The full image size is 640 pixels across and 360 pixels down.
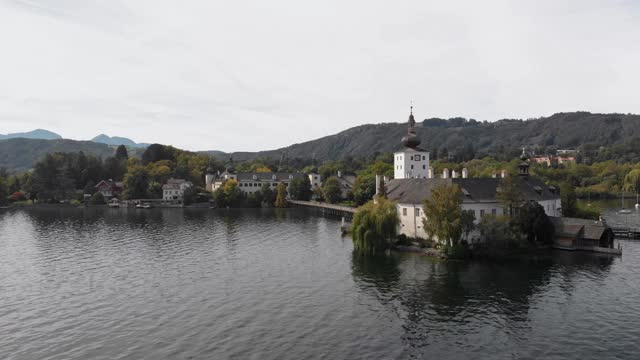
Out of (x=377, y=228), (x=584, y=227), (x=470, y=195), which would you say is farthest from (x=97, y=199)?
(x=584, y=227)

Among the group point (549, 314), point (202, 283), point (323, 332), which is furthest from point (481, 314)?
point (202, 283)

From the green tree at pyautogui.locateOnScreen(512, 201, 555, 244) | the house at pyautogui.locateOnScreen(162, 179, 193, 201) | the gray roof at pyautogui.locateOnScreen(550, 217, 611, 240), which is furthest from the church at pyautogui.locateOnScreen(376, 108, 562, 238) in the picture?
the house at pyautogui.locateOnScreen(162, 179, 193, 201)

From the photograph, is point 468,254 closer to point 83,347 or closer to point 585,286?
point 585,286

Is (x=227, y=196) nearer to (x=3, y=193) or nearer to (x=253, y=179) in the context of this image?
(x=253, y=179)

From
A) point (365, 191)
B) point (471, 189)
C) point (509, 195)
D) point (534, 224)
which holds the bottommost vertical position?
point (534, 224)

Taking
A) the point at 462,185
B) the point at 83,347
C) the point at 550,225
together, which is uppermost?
the point at 462,185

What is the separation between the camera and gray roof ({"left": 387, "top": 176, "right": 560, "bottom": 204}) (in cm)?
6275

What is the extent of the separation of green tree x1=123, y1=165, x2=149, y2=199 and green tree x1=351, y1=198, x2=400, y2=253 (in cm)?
11040

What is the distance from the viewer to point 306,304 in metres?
39.8

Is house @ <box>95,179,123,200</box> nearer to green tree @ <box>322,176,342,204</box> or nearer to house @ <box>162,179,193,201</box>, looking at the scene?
house @ <box>162,179,193,201</box>

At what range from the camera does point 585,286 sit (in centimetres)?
4366

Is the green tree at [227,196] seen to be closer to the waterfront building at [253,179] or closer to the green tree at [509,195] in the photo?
the waterfront building at [253,179]

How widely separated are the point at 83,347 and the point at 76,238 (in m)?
50.3

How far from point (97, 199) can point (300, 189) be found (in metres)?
61.6
